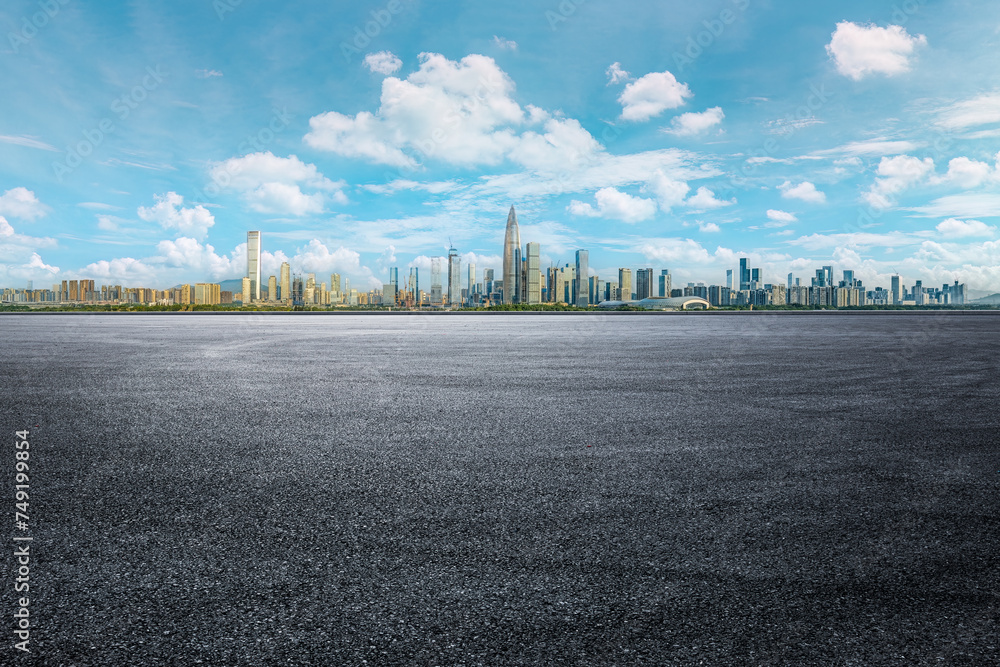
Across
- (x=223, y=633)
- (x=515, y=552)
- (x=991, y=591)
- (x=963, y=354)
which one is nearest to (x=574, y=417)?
(x=515, y=552)

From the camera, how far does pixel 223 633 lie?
144 inches

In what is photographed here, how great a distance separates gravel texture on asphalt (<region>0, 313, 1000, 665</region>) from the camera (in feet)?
11.9

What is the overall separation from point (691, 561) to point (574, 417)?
246 inches

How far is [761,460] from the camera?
25.8 feet

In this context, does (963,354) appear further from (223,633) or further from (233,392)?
(223,633)

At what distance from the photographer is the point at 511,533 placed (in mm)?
5188

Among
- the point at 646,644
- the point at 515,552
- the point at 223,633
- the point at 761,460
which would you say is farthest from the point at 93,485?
the point at 761,460

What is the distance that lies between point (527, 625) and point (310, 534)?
2.29m

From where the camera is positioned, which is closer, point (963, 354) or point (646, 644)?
point (646, 644)

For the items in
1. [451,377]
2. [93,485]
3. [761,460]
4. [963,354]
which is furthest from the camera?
[963,354]

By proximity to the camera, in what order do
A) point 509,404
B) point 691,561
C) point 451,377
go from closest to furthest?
point 691,561, point 509,404, point 451,377

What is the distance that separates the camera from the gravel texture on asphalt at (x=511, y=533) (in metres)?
3.62

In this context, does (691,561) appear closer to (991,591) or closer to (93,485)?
(991,591)

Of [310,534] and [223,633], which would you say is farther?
[310,534]
